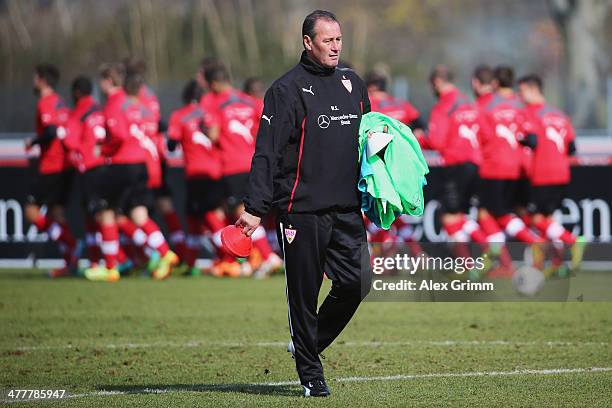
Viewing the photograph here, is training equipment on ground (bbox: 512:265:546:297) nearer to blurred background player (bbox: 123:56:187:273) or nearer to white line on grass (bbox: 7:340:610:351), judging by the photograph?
white line on grass (bbox: 7:340:610:351)

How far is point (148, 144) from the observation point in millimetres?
17188

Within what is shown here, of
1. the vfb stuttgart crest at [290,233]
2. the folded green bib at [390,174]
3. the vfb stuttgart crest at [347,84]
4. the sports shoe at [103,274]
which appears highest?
the vfb stuttgart crest at [347,84]

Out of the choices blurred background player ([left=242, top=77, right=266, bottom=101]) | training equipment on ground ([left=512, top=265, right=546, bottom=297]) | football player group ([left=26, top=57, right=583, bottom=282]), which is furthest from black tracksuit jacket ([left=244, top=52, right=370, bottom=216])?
blurred background player ([left=242, top=77, right=266, bottom=101])

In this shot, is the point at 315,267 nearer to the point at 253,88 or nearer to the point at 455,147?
the point at 455,147

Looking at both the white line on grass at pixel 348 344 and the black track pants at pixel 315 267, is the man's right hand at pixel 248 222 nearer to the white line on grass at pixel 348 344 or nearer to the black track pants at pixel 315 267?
the black track pants at pixel 315 267

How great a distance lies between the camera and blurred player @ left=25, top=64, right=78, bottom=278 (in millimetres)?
17203

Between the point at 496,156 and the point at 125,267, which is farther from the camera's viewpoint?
the point at 125,267

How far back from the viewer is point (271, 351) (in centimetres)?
1074

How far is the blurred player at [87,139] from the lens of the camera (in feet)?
55.5

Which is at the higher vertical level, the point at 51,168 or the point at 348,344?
the point at 51,168

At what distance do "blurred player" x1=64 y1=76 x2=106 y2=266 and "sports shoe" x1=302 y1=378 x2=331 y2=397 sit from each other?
9.14m

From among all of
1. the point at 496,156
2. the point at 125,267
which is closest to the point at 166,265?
the point at 125,267

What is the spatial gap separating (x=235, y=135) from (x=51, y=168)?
2353 mm

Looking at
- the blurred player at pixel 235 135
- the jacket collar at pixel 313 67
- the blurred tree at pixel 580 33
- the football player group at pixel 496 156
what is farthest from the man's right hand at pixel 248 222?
the blurred tree at pixel 580 33
